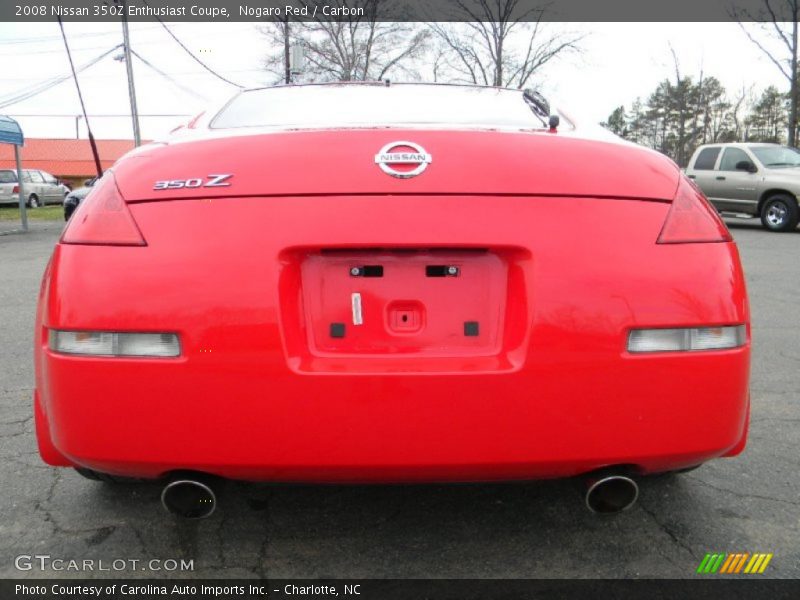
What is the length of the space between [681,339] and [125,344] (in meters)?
1.31

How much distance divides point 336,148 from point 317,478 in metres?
0.82

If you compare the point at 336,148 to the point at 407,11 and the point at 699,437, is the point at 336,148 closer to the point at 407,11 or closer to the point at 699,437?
the point at 699,437

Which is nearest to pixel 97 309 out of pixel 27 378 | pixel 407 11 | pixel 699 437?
pixel 699 437

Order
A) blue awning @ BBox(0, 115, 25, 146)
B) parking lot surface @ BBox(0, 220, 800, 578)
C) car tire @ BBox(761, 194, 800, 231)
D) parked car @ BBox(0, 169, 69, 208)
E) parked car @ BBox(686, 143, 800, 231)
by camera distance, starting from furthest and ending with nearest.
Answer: parked car @ BBox(0, 169, 69, 208), blue awning @ BBox(0, 115, 25, 146), parked car @ BBox(686, 143, 800, 231), car tire @ BBox(761, 194, 800, 231), parking lot surface @ BBox(0, 220, 800, 578)

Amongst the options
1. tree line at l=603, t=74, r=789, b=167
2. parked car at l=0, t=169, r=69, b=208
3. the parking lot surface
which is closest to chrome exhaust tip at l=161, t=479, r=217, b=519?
the parking lot surface

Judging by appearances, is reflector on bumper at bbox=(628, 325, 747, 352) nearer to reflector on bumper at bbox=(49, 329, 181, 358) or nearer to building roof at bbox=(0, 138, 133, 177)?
reflector on bumper at bbox=(49, 329, 181, 358)

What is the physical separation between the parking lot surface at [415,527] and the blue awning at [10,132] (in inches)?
588

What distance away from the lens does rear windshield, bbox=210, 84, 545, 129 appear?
2.08 metres

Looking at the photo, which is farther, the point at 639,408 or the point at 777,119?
the point at 777,119

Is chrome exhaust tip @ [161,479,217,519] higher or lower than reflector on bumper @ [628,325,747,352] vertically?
lower

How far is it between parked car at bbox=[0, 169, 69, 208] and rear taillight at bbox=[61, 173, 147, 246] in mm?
27663

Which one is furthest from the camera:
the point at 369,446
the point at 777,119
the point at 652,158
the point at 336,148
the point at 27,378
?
the point at 777,119

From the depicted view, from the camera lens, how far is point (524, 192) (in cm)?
174

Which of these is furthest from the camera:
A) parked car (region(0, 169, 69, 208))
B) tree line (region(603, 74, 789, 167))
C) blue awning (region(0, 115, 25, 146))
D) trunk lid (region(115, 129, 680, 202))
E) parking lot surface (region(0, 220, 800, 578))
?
tree line (region(603, 74, 789, 167))
